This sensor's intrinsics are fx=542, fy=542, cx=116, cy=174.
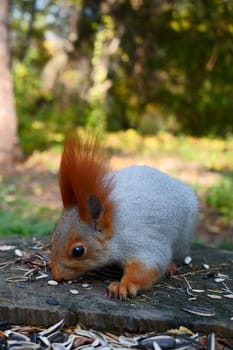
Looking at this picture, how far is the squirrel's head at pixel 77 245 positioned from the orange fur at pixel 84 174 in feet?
0.10

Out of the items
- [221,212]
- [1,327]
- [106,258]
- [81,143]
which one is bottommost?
[221,212]

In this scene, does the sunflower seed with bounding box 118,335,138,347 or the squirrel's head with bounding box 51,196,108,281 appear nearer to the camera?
the sunflower seed with bounding box 118,335,138,347

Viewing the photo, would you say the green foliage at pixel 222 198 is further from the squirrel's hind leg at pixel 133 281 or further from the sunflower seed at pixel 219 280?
the squirrel's hind leg at pixel 133 281

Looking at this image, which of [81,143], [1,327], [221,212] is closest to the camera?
[1,327]

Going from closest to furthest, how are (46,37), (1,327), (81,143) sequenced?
(1,327) → (81,143) → (46,37)

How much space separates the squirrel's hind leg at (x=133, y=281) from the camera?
7.09ft

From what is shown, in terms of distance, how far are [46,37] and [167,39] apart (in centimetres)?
468

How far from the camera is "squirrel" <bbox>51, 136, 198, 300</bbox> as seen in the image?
2.16 metres

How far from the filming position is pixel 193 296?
227cm

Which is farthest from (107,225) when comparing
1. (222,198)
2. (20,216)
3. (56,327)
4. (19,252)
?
(222,198)

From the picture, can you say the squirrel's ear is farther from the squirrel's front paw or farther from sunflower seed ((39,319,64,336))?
sunflower seed ((39,319,64,336))

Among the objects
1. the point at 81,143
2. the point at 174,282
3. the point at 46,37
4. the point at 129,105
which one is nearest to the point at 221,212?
the point at 174,282

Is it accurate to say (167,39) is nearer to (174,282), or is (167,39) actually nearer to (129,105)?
(129,105)

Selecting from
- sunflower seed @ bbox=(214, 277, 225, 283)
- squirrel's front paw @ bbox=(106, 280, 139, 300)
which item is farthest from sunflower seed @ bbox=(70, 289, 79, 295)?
sunflower seed @ bbox=(214, 277, 225, 283)
